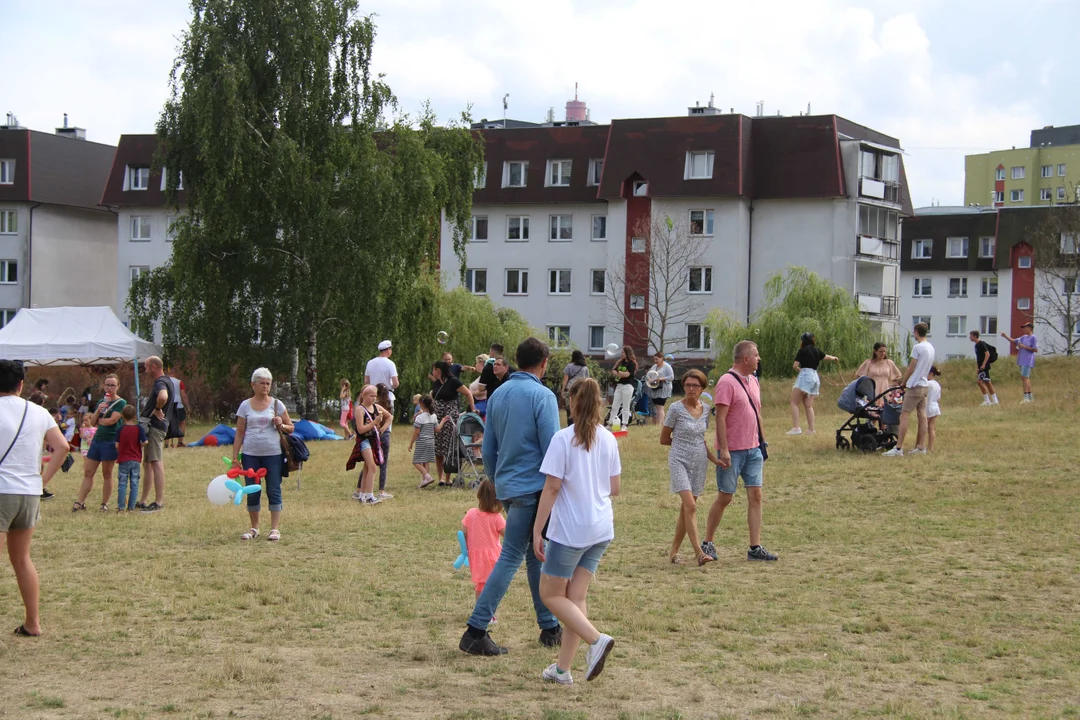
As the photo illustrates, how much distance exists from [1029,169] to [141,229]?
275 feet

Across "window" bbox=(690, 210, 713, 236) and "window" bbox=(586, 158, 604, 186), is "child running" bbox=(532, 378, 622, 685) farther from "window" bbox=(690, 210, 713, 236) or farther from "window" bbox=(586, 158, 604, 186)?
"window" bbox=(586, 158, 604, 186)

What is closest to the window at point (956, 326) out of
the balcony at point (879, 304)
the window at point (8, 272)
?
the balcony at point (879, 304)

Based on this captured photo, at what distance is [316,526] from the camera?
44.6 feet

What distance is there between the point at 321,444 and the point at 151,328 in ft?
34.4

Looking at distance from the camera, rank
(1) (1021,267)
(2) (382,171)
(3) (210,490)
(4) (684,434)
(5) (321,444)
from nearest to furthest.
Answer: (4) (684,434), (3) (210,490), (5) (321,444), (2) (382,171), (1) (1021,267)

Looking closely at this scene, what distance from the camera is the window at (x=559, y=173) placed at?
196ft

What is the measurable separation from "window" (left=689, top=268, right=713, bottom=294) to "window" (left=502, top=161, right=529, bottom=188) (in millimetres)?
9834

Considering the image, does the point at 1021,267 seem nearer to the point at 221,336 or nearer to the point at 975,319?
the point at 975,319

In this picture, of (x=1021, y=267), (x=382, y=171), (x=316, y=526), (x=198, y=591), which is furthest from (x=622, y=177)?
(x=198, y=591)

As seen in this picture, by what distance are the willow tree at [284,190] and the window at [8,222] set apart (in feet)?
114

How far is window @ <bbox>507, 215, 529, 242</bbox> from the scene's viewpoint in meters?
61.0

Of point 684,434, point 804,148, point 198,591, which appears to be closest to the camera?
point 198,591

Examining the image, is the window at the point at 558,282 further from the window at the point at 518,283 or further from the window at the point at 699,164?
the window at the point at 699,164

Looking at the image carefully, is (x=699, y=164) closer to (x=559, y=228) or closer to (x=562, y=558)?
(x=559, y=228)
